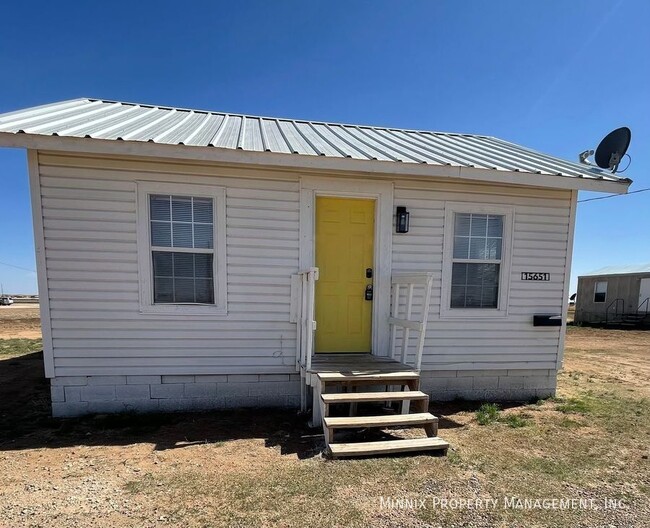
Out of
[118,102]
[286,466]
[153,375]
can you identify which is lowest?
[286,466]

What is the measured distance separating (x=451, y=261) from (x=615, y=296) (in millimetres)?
18816

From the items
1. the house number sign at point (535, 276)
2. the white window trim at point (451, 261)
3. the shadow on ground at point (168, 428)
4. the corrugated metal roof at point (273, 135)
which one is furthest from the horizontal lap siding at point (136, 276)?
the house number sign at point (535, 276)

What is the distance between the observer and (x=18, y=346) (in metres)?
8.06

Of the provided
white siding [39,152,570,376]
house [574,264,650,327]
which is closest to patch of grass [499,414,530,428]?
white siding [39,152,570,376]

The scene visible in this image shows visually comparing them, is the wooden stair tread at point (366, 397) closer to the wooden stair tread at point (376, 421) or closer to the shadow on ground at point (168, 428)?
the wooden stair tread at point (376, 421)

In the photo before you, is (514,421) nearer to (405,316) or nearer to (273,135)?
(405,316)

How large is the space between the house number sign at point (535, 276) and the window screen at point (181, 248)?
3.99m

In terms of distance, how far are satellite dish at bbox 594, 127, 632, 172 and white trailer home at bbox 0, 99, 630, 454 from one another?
83 centimetres

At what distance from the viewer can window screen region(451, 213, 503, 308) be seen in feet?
14.6

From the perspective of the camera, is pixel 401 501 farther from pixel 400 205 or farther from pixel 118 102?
pixel 118 102

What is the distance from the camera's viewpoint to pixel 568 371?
20.7ft

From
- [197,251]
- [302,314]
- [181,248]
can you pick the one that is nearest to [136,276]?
[181,248]

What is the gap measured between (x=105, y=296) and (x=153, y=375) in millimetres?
1037

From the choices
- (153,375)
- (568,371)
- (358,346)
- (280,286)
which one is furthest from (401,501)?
(568,371)
